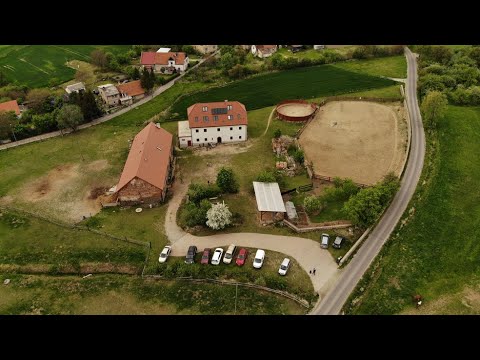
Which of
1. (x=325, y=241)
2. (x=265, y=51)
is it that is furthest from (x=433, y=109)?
(x=265, y=51)

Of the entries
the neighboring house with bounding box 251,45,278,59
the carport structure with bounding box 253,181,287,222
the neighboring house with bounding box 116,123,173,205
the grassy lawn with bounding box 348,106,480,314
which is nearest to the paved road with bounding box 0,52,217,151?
the neighboring house with bounding box 116,123,173,205

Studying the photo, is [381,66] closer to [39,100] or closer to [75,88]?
[75,88]

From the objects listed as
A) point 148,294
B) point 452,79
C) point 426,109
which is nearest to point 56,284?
point 148,294

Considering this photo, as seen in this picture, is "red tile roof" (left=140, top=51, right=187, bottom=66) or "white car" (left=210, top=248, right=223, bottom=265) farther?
"red tile roof" (left=140, top=51, right=187, bottom=66)

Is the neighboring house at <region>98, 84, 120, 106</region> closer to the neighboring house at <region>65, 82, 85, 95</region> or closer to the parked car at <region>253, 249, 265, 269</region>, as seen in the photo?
the neighboring house at <region>65, 82, 85, 95</region>

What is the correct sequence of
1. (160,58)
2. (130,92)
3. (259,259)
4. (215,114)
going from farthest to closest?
(160,58)
(130,92)
(215,114)
(259,259)

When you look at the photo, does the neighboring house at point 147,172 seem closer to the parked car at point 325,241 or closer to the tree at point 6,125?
the parked car at point 325,241
